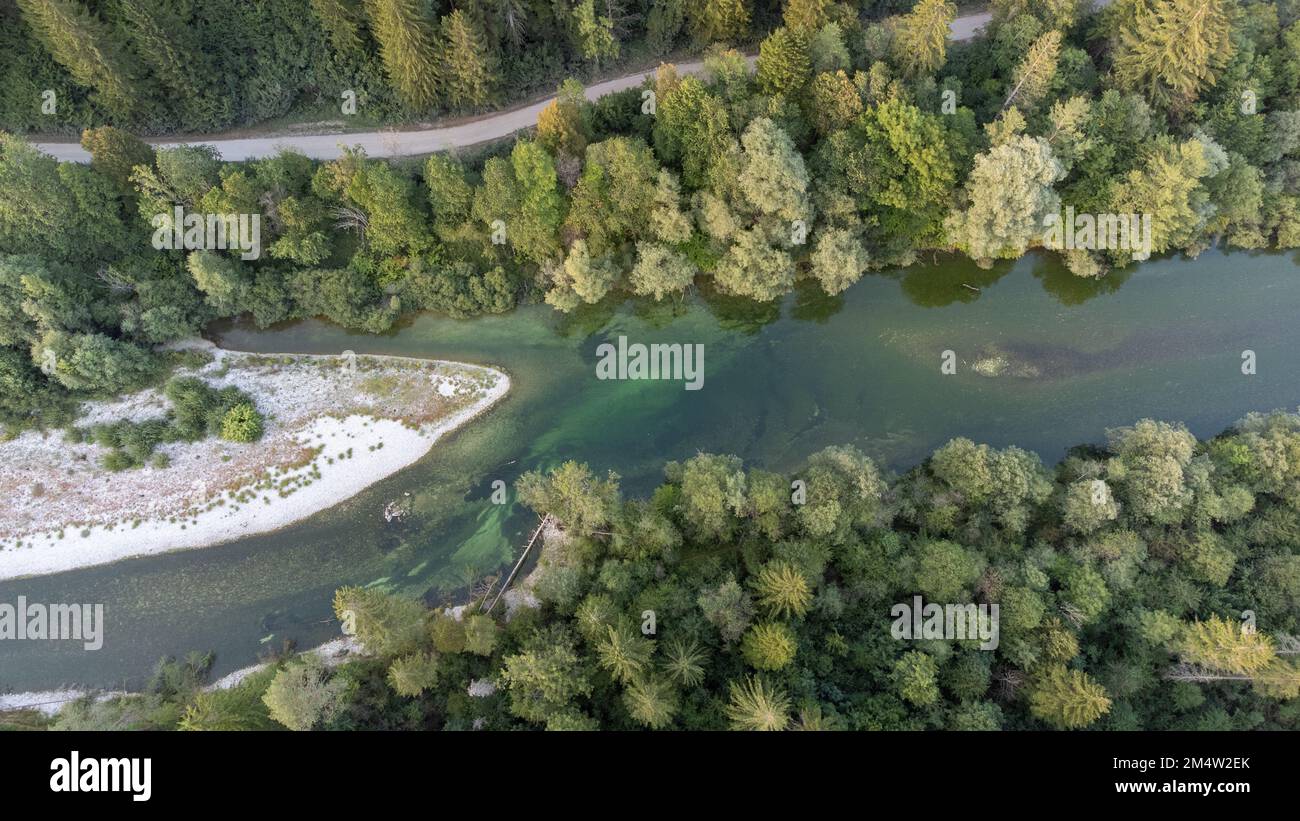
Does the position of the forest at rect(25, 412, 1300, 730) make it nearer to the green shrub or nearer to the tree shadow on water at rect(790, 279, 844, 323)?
the tree shadow on water at rect(790, 279, 844, 323)

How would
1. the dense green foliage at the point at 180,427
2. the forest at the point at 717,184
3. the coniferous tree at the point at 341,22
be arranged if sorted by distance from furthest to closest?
the dense green foliage at the point at 180,427
the coniferous tree at the point at 341,22
the forest at the point at 717,184

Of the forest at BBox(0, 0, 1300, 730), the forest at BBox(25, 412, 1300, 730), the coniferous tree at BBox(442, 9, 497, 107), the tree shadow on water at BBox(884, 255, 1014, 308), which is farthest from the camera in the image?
the tree shadow on water at BBox(884, 255, 1014, 308)

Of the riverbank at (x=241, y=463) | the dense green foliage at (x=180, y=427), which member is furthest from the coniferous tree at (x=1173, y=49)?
the dense green foliage at (x=180, y=427)

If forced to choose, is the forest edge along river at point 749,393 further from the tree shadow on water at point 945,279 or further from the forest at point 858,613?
the forest at point 858,613

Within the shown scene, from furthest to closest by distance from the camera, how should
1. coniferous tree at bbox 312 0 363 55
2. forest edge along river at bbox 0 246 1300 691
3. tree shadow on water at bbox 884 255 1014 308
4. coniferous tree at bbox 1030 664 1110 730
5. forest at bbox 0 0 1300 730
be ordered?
1. tree shadow on water at bbox 884 255 1014 308
2. forest edge along river at bbox 0 246 1300 691
3. coniferous tree at bbox 312 0 363 55
4. forest at bbox 0 0 1300 730
5. coniferous tree at bbox 1030 664 1110 730

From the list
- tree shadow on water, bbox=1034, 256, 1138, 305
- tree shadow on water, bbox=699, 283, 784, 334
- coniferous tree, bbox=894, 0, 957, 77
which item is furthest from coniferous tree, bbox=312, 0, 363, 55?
tree shadow on water, bbox=1034, 256, 1138, 305

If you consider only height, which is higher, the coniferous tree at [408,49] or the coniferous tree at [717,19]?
the coniferous tree at [717,19]
